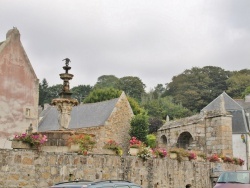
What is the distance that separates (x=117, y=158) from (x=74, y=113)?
28.4 metres

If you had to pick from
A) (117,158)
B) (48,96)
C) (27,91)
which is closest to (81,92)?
(48,96)

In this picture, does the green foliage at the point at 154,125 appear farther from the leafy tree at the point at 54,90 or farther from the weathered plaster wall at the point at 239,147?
the leafy tree at the point at 54,90

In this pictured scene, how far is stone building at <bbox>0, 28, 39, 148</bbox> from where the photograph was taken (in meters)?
24.0

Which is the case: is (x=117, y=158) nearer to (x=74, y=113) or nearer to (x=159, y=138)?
(x=159, y=138)

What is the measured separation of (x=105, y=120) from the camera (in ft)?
119

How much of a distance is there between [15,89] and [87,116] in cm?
1501

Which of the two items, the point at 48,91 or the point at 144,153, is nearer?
the point at 144,153

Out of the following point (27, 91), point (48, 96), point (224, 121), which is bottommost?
point (224, 121)

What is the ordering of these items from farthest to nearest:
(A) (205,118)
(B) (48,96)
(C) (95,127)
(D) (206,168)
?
(B) (48,96)
(C) (95,127)
(A) (205,118)
(D) (206,168)

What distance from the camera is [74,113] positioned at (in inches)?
1644

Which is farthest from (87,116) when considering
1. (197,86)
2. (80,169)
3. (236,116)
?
(197,86)

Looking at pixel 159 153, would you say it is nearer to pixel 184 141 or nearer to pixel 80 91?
pixel 184 141

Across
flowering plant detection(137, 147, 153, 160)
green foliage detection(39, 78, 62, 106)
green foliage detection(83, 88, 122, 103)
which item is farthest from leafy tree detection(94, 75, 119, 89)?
flowering plant detection(137, 147, 153, 160)

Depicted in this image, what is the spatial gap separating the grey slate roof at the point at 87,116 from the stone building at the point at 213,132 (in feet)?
19.5
